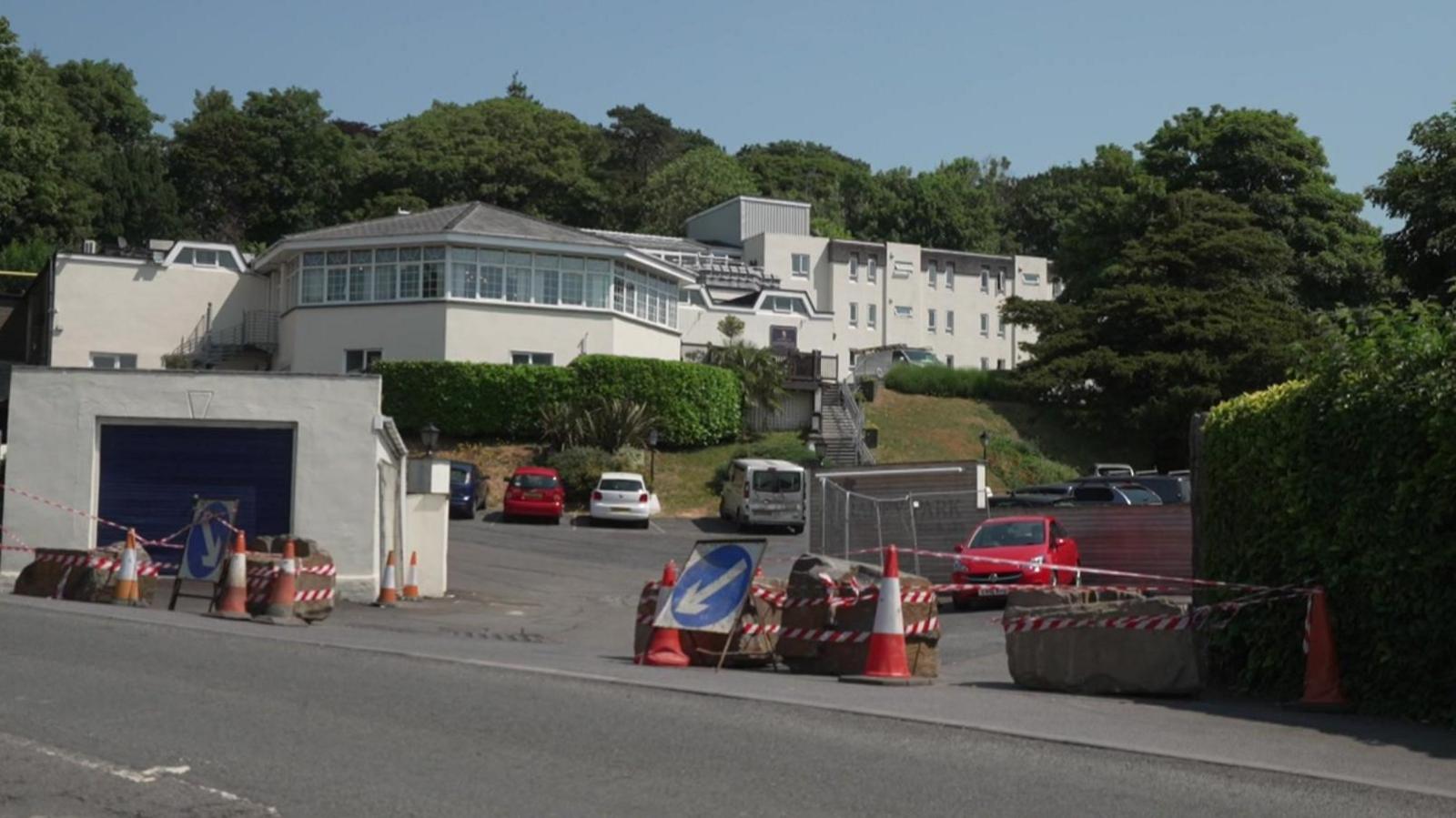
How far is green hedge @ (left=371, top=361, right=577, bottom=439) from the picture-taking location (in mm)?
49844

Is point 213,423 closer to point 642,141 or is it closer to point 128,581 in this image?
point 128,581

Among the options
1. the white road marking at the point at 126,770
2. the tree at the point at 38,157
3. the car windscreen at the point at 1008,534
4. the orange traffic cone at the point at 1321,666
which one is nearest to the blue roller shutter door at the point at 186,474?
the car windscreen at the point at 1008,534

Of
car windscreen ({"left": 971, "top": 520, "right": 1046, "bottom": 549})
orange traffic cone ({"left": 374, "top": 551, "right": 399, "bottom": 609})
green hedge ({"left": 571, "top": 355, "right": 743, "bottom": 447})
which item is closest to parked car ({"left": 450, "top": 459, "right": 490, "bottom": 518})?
green hedge ({"left": 571, "top": 355, "right": 743, "bottom": 447})

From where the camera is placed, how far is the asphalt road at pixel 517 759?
8656 mm

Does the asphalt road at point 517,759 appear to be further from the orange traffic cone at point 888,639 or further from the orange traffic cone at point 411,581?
the orange traffic cone at point 411,581

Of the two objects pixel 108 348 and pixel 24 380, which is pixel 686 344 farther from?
pixel 24 380

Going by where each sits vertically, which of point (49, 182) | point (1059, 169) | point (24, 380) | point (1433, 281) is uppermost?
point (1059, 169)

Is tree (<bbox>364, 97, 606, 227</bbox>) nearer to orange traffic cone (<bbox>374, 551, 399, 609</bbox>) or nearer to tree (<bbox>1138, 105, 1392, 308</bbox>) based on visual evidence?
tree (<bbox>1138, 105, 1392, 308</bbox>)

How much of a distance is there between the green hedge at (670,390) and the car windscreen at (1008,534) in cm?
2347

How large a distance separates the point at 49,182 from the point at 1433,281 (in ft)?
187

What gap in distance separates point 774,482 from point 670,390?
822 centimetres

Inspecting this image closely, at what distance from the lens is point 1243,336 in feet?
181

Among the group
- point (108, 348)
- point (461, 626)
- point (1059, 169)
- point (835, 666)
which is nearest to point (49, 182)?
point (108, 348)

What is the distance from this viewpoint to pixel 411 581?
91.6ft
